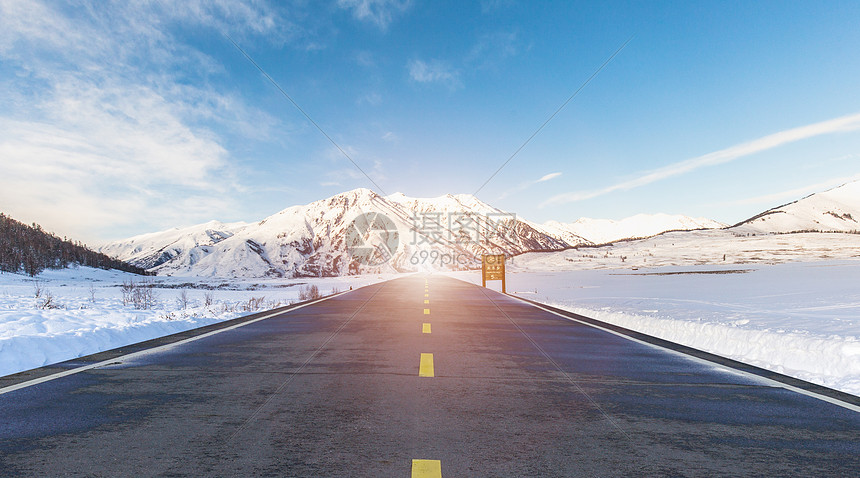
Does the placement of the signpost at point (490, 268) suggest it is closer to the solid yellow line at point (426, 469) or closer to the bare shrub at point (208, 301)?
the bare shrub at point (208, 301)

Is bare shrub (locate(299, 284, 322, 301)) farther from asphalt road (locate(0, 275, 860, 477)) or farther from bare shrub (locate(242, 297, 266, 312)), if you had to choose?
asphalt road (locate(0, 275, 860, 477))

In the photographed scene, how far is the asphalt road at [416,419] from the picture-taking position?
11.2 feet

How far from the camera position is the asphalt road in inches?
134

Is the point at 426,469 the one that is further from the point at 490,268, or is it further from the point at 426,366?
the point at 490,268

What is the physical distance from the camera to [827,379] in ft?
21.8

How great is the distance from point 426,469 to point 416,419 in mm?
1240

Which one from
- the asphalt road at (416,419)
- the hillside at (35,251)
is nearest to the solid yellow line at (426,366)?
the asphalt road at (416,419)

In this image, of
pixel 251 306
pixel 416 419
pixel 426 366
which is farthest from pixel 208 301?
pixel 416 419

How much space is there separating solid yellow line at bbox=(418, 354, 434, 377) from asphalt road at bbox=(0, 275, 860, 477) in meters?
0.04

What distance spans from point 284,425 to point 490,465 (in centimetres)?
192

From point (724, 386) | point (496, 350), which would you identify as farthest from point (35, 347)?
point (724, 386)

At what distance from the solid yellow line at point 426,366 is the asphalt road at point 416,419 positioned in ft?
0.14

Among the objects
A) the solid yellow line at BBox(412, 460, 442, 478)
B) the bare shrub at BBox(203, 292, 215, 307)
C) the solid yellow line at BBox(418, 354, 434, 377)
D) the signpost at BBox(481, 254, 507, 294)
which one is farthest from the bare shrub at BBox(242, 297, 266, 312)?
the signpost at BBox(481, 254, 507, 294)

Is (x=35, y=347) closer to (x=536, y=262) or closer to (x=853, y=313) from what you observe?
(x=853, y=313)
